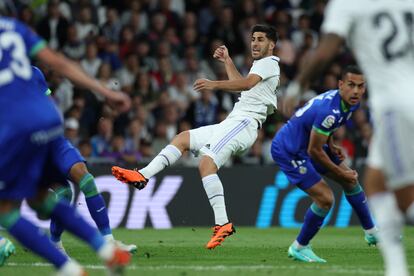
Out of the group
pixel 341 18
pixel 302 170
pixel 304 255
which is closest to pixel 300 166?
pixel 302 170

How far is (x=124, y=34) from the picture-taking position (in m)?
19.7

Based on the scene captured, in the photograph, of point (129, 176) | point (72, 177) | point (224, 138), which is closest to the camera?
point (72, 177)

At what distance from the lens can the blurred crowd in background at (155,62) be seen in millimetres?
18203

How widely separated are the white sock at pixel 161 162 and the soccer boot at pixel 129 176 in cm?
15

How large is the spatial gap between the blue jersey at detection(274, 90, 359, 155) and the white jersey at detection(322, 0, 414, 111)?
368cm

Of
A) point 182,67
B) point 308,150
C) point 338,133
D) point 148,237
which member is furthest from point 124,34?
point 308,150

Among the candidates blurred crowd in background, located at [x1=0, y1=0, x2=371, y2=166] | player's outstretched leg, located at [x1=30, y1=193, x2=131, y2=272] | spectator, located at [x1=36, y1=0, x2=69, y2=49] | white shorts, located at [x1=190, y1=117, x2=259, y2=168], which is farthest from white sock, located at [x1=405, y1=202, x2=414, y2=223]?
spectator, located at [x1=36, y1=0, x2=69, y2=49]

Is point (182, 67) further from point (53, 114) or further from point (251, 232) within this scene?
point (53, 114)

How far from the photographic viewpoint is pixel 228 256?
36.5ft

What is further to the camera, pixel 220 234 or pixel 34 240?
pixel 220 234

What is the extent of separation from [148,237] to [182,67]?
6.44m

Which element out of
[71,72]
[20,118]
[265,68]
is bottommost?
[265,68]

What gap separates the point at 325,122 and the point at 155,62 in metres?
9.48

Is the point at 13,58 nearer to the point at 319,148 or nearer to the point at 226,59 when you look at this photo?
the point at 319,148
